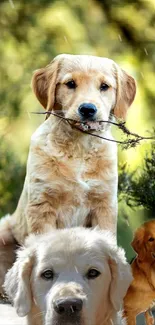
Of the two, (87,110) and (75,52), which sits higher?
(75,52)

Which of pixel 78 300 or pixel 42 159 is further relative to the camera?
pixel 42 159

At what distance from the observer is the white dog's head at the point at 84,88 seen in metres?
1.48

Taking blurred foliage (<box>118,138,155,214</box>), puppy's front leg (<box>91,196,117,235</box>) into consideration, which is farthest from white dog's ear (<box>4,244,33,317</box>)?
blurred foliage (<box>118,138,155,214</box>)

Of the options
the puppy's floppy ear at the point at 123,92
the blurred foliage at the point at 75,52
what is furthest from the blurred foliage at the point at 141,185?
the puppy's floppy ear at the point at 123,92

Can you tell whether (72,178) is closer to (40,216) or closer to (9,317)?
(40,216)

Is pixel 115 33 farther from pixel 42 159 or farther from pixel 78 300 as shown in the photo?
pixel 78 300

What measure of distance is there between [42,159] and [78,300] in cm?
38

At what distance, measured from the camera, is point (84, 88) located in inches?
58.8

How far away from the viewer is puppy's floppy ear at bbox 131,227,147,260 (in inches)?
60.9

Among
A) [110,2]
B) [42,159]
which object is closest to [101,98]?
[42,159]

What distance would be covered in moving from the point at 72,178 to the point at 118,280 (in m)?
0.27

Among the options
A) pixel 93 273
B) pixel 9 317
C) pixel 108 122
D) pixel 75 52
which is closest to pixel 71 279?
pixel 93 273

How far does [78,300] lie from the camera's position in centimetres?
128

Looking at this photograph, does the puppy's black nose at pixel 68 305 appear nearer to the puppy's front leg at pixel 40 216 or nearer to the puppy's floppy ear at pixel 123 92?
the puppy's front leg at pixel 40 216
